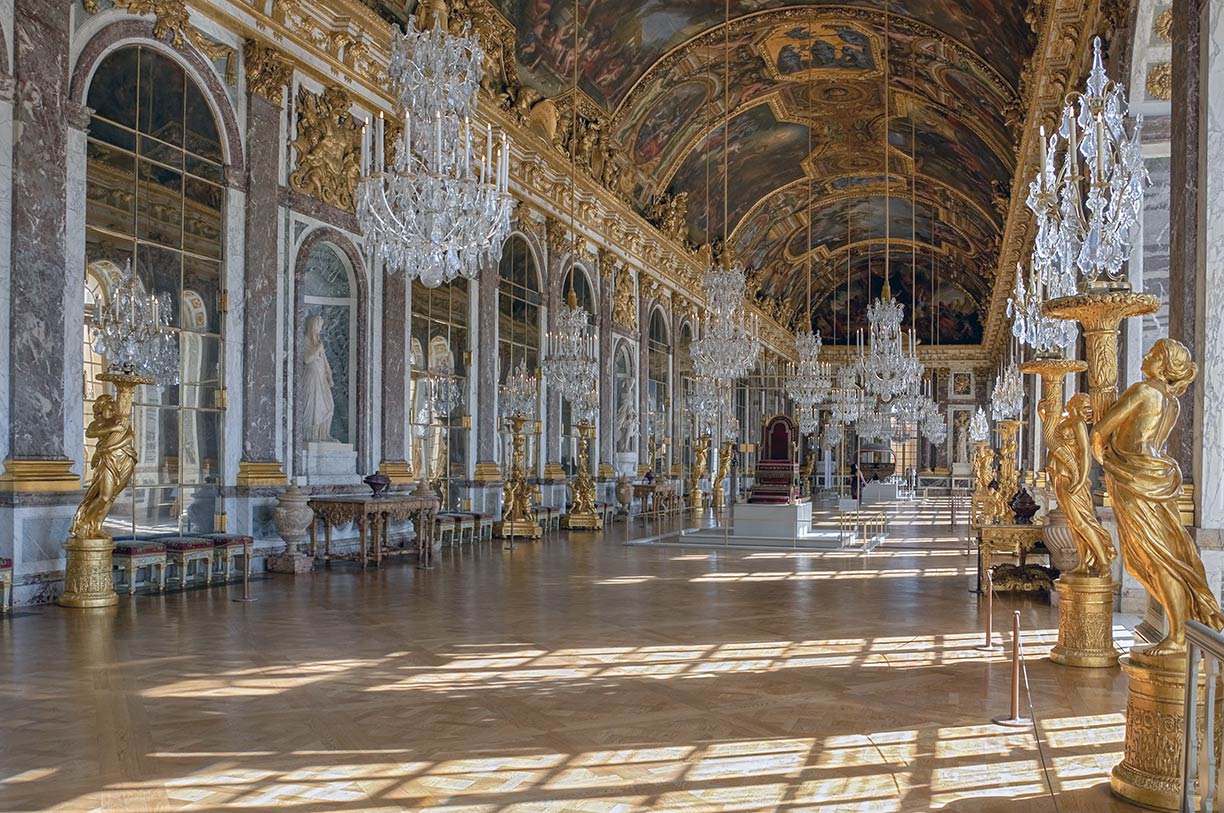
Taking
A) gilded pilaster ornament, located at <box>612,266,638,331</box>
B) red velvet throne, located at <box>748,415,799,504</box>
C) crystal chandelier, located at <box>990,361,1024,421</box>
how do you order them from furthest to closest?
gilded pilaster ornament, located at <box>612,266,638,331</box> → red velvet throne, located at <box>748,415,799,504</box> → crystal chandelier, located at <box>990,361,1024,421</box>

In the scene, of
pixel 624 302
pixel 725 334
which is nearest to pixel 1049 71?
pixel 725 334

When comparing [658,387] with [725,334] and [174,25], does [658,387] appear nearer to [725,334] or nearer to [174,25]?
[725,334]

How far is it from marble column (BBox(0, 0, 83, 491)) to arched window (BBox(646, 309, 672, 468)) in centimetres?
1845

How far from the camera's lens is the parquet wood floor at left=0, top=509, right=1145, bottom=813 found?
413 cm

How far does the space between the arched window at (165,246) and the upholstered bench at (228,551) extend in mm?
494

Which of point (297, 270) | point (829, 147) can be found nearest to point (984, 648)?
point (297, 270)

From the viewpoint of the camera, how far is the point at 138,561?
9320 millimetres

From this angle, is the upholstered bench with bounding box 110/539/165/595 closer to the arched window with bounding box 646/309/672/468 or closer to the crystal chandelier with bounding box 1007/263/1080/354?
the crystal chandelier with bounding box 1007/263/1080/354

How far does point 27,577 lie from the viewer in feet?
28.0

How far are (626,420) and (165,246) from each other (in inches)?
612

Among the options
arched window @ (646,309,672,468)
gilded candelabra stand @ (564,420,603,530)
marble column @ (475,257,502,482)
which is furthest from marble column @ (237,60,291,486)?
arched window @ (646,309,672,468)

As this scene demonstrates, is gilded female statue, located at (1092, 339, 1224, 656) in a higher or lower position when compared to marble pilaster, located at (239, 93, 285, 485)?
lower

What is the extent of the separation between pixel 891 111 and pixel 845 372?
716cm

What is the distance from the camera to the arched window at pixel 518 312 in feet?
59.9
